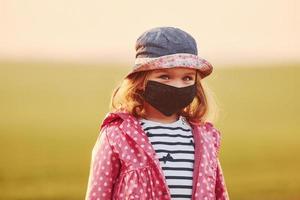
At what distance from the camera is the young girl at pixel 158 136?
14.2 ft

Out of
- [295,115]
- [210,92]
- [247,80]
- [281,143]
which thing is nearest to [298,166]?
[281,143]

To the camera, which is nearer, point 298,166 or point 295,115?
point 298,166

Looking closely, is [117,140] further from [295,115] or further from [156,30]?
[295,115]

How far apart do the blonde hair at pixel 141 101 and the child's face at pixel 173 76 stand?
0.05m

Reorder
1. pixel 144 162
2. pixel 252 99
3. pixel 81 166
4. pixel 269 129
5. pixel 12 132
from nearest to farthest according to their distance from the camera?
pixel 144 162
pixel 81 166
pixel 12 132
pixel 269 129
pixel 252 99

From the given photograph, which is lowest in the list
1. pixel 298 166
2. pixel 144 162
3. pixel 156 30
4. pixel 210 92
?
pixel 298 166

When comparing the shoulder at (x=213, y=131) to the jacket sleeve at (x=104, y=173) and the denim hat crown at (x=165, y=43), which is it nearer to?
the denim hat crown at (x=165, y=43)

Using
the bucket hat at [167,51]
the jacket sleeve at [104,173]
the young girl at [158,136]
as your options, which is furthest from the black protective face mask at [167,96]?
the jacket sleeve at [104,173]

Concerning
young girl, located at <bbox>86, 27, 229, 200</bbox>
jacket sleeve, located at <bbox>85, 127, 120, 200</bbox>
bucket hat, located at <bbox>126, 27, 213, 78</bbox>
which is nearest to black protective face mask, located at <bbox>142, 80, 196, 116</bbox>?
young girl, located at <bbox>86, 27, 229, 200</bbox>

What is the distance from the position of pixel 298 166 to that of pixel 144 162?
680 centimetres

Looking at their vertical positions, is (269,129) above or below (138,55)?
below

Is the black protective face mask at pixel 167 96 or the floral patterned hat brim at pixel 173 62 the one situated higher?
the floral patterned hat brim at pixel 173 62

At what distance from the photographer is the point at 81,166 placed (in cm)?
1026

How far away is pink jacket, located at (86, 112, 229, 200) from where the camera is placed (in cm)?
428
